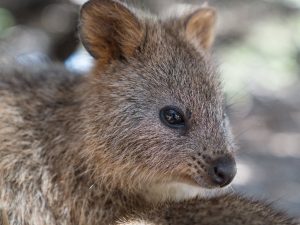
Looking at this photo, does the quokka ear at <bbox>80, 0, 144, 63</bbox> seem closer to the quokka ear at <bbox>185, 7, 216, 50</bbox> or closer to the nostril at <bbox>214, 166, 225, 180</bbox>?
the quokka ear at <bbox>185, 7, 216, 50</bbox>

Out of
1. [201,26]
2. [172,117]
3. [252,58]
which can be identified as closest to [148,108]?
[172,117]

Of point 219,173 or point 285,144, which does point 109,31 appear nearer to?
point 219,173

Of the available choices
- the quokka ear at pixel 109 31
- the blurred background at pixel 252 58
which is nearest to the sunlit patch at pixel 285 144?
the blurred background at pixel 252 58

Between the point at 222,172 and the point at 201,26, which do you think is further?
the point at 201,26

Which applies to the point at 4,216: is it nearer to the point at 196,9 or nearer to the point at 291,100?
the point at 196,9

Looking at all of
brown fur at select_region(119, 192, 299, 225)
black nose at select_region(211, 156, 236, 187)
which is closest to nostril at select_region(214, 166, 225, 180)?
black nose at select_region(211, 156, 236, 187)

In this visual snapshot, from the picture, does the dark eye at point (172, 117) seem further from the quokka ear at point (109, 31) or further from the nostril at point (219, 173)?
the quokka ear at point (109, 31)
